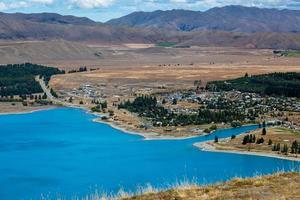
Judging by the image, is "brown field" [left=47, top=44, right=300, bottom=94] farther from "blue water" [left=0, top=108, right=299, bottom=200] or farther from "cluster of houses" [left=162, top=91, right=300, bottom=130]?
"blue water" [left=0, top=108, right=299, bottom=200]

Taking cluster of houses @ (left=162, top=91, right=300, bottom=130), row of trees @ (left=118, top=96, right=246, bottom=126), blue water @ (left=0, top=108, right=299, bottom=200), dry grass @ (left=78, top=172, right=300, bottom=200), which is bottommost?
blue water @ (left=0, top=108, right=299, bottom=200)

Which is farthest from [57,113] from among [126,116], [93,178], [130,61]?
[130,61]

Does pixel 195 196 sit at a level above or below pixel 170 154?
above

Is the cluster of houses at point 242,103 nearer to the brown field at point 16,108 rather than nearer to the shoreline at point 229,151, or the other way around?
the shoreline at point 229,151

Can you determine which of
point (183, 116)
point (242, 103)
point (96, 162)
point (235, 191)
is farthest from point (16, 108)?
point (235, 191)

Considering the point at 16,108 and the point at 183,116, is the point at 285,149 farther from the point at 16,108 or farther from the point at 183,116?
the point at 16,108

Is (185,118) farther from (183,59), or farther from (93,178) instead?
(183,59)

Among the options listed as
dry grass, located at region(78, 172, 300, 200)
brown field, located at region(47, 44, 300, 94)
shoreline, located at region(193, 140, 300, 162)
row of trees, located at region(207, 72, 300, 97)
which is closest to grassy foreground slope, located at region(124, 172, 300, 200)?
dry grass, located at region(78, 172, 300, 200)
